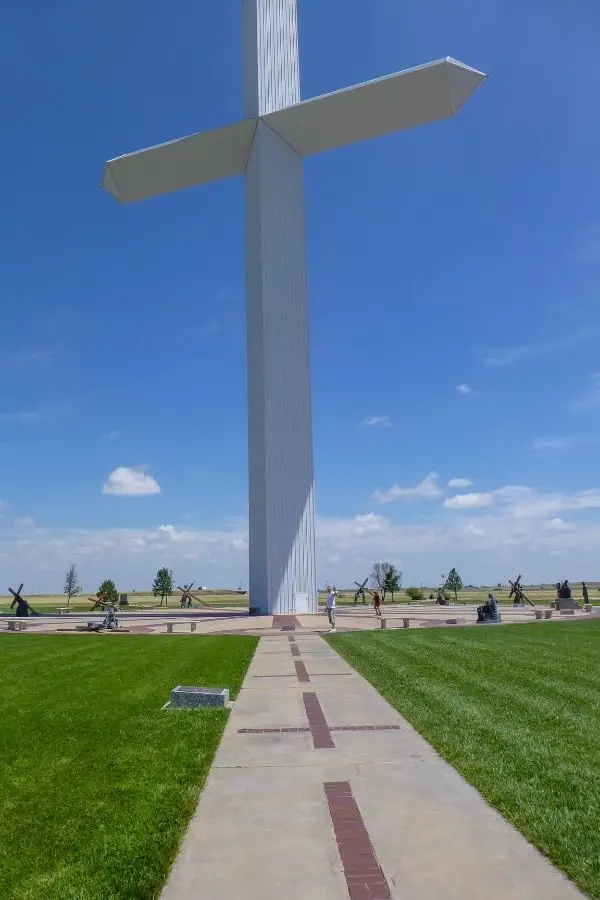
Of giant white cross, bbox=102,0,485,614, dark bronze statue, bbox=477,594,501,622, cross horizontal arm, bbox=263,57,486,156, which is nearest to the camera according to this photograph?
dark bronze statue, bbox=477,594,501,622

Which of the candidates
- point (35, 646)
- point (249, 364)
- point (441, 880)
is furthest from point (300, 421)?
point (441, 880)

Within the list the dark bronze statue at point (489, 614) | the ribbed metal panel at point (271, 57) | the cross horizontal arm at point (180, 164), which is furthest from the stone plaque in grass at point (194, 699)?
the ribbed metal panel at point (271, 57)

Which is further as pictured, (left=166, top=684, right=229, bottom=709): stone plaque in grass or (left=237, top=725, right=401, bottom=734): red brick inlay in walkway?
(left=166, top=684, right=229, bottom=709): stone plaque in grass

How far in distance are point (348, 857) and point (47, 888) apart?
197cm

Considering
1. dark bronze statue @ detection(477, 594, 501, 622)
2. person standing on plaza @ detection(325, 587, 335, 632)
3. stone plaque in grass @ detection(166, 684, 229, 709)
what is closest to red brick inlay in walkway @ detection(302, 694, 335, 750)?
Result: stone plaque in grass @ detection(166, 684, 229, 709)

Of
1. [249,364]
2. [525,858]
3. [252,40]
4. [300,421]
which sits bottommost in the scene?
[525,858]

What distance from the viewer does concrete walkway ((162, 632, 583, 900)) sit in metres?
4.08

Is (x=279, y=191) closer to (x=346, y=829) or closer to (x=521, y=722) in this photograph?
(x=521, y=722)

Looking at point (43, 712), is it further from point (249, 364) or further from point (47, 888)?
point (249, 364)

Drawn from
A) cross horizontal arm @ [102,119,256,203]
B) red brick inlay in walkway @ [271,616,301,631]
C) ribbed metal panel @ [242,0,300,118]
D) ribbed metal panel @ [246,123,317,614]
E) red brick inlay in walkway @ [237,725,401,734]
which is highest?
ribbed metal panel @ [242,0,300,118]

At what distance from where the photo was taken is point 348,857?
4473 mm

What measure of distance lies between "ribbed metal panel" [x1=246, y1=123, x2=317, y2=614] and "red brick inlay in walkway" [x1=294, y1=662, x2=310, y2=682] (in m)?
21.1

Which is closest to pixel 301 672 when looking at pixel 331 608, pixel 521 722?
pixel 521 722

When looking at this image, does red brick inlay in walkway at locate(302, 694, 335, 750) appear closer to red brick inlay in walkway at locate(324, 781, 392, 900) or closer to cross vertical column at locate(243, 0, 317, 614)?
red brick inlay in walkway at locate(324, 781, 392, 900)
